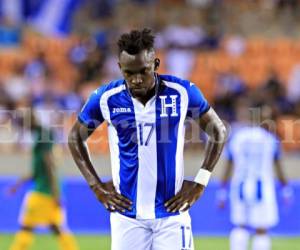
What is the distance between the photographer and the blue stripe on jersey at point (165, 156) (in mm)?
6324

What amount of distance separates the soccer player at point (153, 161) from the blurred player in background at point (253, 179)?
4018 millimetres

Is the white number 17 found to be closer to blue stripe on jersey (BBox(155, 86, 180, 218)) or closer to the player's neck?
blue stripe on jersey (BBox(155, 86, 180, 218))

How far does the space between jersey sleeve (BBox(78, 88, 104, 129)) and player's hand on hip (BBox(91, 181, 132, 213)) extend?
430mm

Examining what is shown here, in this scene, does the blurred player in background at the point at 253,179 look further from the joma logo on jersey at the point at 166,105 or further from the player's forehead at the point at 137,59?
the player's forehead at the point at 137,59

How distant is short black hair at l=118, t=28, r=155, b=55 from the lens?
6027 mm

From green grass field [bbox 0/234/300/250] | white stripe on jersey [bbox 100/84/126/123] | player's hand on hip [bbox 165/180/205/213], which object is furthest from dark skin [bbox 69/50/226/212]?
green grass field [bbox 0/234/300/250]

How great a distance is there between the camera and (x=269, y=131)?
10570 mm

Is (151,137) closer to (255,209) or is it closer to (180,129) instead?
(180,129)

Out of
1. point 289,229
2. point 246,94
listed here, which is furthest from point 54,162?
point 246,94

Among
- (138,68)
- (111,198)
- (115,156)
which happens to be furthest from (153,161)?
(138,68)

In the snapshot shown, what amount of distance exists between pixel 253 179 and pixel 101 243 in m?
3.36

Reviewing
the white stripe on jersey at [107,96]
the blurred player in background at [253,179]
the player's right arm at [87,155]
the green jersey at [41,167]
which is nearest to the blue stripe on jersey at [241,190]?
the blurred player in background at [253,179]

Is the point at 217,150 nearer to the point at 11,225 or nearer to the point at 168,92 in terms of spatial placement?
the point at 168,92

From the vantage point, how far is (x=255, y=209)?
10508 millimetres
